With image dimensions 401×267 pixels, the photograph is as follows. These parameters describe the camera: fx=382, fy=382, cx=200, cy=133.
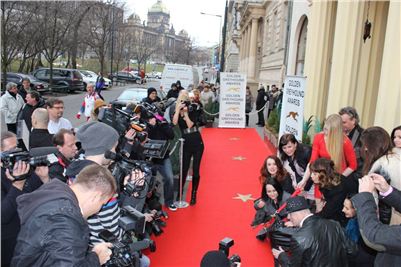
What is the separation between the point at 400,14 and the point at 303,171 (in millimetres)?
2780

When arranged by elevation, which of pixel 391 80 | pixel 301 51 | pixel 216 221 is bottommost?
pixel 216 221

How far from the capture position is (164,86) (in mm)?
19328

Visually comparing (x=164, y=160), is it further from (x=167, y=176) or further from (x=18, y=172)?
(x=18, y=172)

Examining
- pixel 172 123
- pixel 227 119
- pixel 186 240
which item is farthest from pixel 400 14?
pixel 227 119

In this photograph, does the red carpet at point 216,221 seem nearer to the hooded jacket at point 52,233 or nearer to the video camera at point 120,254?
the video camera at point 120,254

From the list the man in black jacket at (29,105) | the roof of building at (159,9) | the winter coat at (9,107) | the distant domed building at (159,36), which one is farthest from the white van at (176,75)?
the roof of building at (159,9)

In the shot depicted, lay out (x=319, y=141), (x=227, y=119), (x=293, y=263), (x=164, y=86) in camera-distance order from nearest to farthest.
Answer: (x=293, y=263) → (x=319, y=141) → (x=227, y=119) → (x=164, y=86)

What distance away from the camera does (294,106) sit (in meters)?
7.43

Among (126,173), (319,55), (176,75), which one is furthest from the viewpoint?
(176,75)

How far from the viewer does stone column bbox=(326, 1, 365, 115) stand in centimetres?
798

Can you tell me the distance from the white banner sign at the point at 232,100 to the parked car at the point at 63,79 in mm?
18489

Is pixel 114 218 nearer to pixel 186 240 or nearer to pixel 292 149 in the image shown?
pixel 186 240

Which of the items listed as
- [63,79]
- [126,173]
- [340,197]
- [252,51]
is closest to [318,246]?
[340,197]

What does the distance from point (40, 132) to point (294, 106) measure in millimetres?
4639
